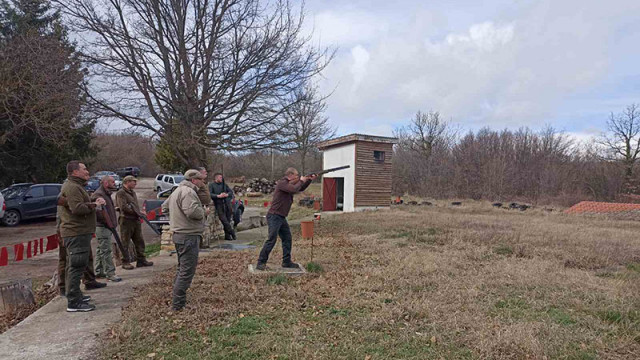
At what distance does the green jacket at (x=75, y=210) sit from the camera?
16.3ft

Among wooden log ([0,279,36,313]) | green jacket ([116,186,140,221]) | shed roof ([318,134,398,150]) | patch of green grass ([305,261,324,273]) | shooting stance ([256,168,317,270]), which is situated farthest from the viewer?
shed roof ([318,134,398,150])

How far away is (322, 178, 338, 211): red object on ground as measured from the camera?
21.1 m

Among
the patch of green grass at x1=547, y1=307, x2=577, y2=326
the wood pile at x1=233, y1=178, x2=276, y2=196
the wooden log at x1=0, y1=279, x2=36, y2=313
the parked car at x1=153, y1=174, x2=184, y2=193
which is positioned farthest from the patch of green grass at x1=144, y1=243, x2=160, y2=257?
the wood pile at x1=233, y1=178, x2=276, y2=196

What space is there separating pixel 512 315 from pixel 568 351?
3.32 feet

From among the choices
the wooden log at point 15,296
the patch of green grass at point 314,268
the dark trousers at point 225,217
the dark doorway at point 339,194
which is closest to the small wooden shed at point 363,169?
the dark doorway at point 339,194

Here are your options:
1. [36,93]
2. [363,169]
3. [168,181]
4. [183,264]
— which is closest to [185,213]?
[183,264]

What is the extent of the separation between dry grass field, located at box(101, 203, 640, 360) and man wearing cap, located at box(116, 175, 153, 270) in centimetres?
98

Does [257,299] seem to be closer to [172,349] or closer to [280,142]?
[172,349]

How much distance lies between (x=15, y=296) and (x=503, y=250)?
8.93 m

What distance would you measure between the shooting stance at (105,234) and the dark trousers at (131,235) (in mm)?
706

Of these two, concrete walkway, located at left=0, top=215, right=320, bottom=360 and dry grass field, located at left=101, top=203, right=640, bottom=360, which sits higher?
dry grass field, located at left=101, top=203, right=640, bottom=360

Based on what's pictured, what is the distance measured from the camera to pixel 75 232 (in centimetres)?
502

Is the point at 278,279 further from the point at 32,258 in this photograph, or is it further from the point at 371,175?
the point at 371,175

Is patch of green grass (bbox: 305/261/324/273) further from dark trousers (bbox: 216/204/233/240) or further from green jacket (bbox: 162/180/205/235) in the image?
dark trousers (bbox: 216/204/233/240)
